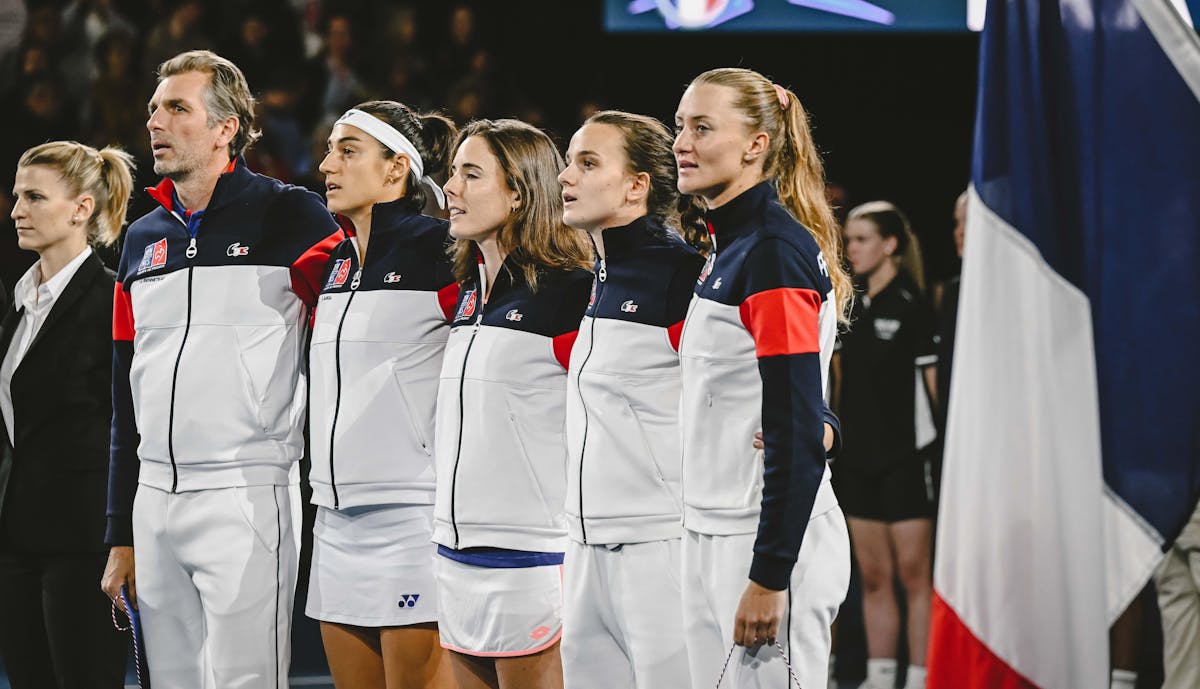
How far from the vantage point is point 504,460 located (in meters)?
2.98

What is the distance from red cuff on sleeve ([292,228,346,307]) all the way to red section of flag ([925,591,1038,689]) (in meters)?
2.01

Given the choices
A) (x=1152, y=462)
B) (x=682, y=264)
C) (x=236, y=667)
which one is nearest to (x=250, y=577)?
(x=236, y=667)

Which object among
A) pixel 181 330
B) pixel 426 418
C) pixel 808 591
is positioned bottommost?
pixel 808 591

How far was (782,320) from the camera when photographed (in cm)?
241

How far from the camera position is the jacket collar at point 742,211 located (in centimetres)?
262

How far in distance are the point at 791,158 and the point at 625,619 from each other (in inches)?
40.8

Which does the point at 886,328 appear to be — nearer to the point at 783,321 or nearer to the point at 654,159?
the point at 654,159

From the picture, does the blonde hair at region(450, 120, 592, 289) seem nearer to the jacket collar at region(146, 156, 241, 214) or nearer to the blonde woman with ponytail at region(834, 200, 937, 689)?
the jacket collar at region(146, 156, 241, 214)

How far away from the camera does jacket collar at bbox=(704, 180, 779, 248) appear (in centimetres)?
262

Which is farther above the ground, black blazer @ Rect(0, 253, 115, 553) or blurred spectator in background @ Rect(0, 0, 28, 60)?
blurred spectator in background @ Rect(0, 0, 28, 60)

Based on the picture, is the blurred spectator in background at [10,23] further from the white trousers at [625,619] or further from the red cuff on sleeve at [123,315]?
the white trousers at [625,619]

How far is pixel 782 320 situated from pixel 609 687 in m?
0.94

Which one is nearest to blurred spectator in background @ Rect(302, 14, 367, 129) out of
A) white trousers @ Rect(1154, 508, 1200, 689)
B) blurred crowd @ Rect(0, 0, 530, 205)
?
blurred crowd @ Rect(0, 0, 530, 205)

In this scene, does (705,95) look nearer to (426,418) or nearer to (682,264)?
(682,264)
